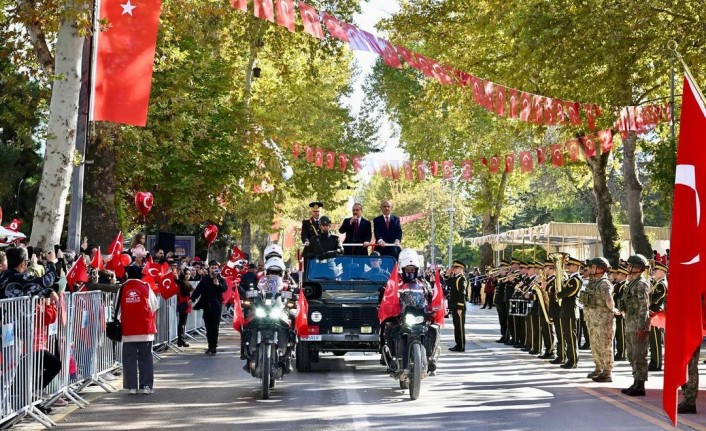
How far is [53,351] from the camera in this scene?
13461 millimetres

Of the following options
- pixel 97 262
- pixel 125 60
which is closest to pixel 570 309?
pixel 97 262

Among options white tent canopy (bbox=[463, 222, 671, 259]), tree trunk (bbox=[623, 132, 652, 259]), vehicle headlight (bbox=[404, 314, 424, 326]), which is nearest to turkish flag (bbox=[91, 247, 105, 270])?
vehicle headlight (bbox=[404, 314, 424, 326])

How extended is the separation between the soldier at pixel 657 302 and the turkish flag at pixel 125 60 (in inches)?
353

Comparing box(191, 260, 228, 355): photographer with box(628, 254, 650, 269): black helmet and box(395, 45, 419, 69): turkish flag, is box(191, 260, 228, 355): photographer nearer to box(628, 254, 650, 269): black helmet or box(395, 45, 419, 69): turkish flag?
box(395, 45, 419, 69): turkish flag

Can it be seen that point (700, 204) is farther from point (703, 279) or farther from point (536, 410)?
point (536, 410)

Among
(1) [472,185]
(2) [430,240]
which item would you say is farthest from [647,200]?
(2) [430,240]

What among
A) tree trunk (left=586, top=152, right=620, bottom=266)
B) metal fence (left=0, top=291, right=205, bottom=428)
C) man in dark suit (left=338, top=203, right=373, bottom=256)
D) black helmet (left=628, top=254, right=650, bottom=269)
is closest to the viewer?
metal fence (left=0, top=291, right=205, bottom=428)

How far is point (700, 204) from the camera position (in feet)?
20.6

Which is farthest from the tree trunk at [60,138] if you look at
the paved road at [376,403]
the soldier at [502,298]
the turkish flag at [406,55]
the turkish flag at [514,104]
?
the soldier at [502,298]

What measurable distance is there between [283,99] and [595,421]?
41620 millimetres

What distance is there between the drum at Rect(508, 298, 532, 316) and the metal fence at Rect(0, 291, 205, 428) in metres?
9.95

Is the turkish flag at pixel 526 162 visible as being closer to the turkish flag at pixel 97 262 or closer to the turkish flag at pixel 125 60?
the turkish flag at pixel 97 262

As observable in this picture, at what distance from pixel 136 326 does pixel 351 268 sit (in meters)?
5.93

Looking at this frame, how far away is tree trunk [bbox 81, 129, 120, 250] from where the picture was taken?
2953 centimetres
